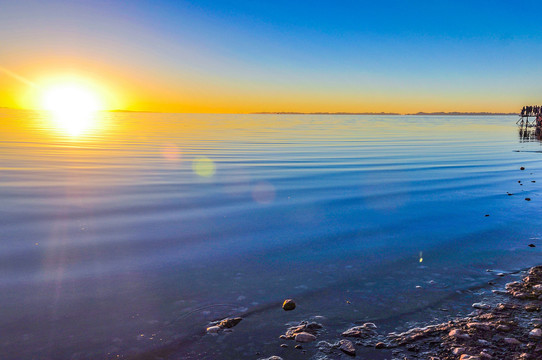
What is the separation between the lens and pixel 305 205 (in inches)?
531

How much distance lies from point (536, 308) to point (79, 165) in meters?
22.1

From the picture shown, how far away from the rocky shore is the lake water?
0.78 feet

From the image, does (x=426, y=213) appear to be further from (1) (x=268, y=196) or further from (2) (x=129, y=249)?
(2) (x=129, y=249)

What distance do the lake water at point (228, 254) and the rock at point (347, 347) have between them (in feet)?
0.78

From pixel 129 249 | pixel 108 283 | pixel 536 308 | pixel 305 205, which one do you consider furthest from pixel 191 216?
pixel 536 308

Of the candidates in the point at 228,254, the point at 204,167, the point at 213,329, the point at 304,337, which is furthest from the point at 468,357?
the point at 204,167

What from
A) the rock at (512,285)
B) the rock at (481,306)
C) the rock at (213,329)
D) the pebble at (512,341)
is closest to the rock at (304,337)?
the rock at (213,329)

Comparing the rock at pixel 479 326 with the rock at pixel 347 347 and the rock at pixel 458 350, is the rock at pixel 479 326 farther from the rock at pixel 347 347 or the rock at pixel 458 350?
the rock at pixel 347 347

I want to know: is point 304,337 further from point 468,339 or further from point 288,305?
point 468,339

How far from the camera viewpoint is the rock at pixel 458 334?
519 centimetres

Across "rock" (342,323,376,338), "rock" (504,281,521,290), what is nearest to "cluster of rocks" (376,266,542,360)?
"rock" (342,323,376,338)

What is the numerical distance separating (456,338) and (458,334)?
0.31ft

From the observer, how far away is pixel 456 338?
519 centimetres

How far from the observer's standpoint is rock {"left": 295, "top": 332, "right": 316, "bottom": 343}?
Answer: 5.27m
